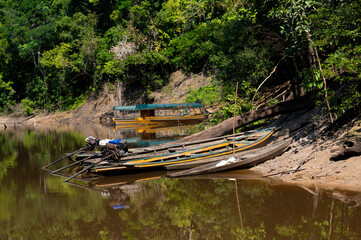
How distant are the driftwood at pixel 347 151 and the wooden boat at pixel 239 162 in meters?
2.00

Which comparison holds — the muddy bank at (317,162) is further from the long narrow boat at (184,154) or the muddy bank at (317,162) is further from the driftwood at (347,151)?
the long narrow boat at (184,154)

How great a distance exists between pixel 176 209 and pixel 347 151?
15.4 feet

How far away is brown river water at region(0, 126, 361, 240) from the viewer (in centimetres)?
A: 684

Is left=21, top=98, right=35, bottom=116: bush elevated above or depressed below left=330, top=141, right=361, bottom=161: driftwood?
above

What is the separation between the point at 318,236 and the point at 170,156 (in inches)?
248

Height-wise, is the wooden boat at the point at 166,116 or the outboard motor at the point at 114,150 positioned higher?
the wooden boat at the point at 166,116

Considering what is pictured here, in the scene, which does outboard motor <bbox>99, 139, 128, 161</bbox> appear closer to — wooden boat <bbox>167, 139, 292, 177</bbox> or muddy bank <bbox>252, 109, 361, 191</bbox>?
wooden boat <bbox>167, 139, 292, 177</bbox>

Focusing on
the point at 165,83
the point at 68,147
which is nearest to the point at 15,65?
the point at 165,83

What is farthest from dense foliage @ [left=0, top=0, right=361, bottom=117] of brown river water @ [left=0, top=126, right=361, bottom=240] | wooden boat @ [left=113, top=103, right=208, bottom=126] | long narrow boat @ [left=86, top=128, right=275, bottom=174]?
wooden boat @ [left=113, top=103, right=208, bottom=126]

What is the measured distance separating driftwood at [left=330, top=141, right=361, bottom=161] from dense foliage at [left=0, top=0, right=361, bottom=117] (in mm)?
1372

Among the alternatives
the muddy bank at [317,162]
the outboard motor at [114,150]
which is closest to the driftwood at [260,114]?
the muddy bank at [317,162]

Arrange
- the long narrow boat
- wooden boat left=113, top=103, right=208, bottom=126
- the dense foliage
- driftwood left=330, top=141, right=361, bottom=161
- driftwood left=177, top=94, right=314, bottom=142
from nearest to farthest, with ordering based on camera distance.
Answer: driftwood left=330, top=141, right=361, bottom=161, the dense foliage, the long narrow boat, driftwood left=177, top=94, right=314, bottom=142, wooden boat left=113, top=103, right=208, bottom=126

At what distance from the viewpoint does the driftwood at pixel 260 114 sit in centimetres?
1337

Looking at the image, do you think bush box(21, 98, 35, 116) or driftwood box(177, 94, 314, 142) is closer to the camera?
driftwood box(177, 94, 314, 142)
